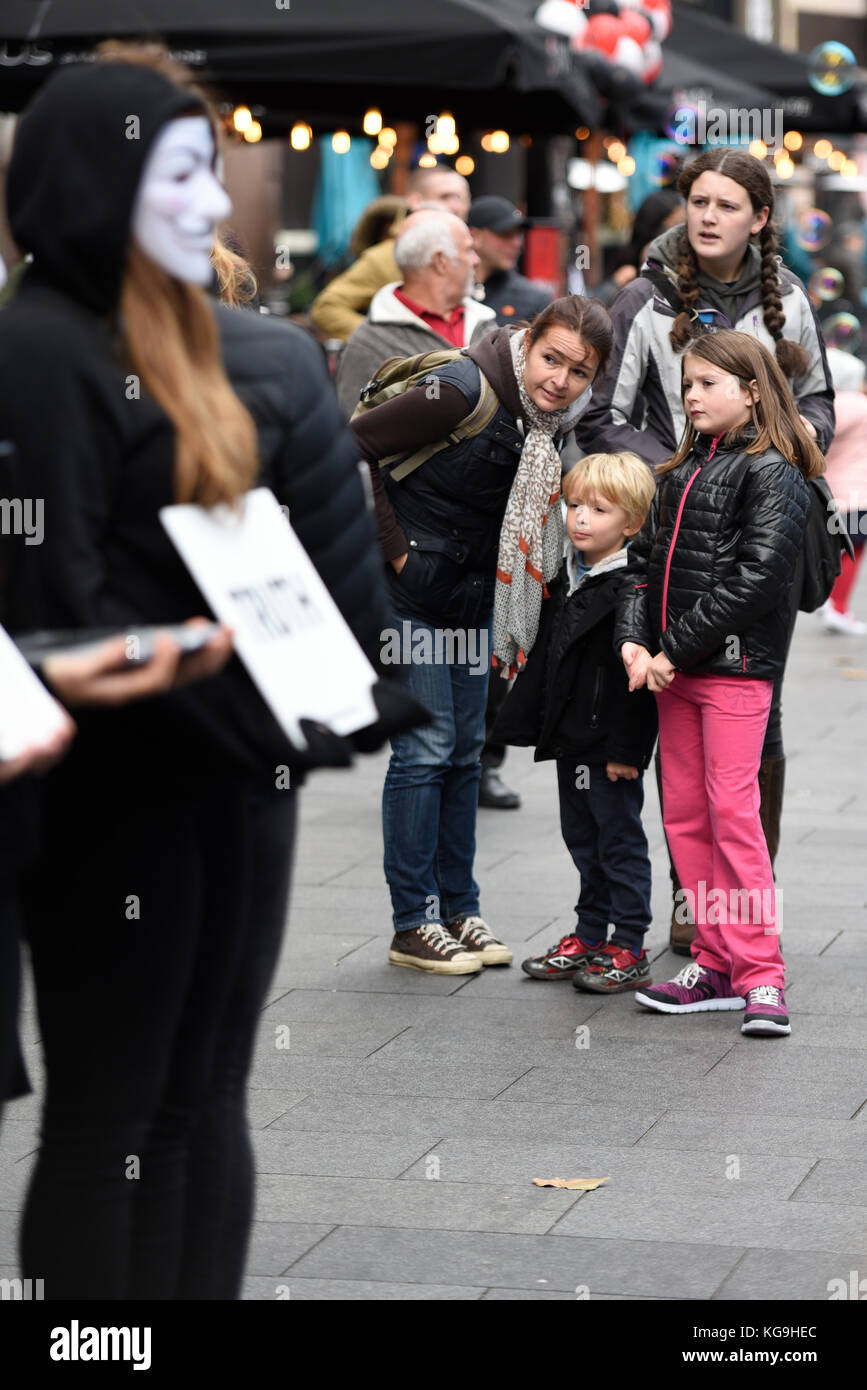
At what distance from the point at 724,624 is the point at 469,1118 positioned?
1.32m

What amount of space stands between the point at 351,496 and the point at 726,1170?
1.90 metres

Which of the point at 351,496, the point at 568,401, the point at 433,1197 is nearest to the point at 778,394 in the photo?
the point at 568,401

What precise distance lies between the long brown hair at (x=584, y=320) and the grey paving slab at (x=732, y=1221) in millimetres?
2110

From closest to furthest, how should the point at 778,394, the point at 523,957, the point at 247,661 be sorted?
the point at 247,661 < the point at 778,394 < the point at 523,957

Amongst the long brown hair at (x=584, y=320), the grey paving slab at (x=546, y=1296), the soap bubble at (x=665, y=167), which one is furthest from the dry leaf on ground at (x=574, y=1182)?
the soap bubble at (x=665, y=167)

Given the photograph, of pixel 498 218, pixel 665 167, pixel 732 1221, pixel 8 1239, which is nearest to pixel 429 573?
pixel 732 1221

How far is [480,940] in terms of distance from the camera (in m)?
5.52

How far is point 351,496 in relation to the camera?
8.59ft

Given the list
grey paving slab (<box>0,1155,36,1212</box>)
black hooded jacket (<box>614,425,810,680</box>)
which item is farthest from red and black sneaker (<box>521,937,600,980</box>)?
grey paving slab (<box>0,1155,36,1212</box>)

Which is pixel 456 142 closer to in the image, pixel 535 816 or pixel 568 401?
pixel 535 816

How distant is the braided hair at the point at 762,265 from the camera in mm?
5383

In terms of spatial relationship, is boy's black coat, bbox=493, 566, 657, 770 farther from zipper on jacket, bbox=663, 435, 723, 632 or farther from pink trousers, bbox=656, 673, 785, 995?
zipper on jacket, bbox=663, 435, 723, 632

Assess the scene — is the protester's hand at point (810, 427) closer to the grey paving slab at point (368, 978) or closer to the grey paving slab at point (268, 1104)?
the grey paving slab at point (368, 978)

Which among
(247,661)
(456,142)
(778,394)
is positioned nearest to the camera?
(247,661)
